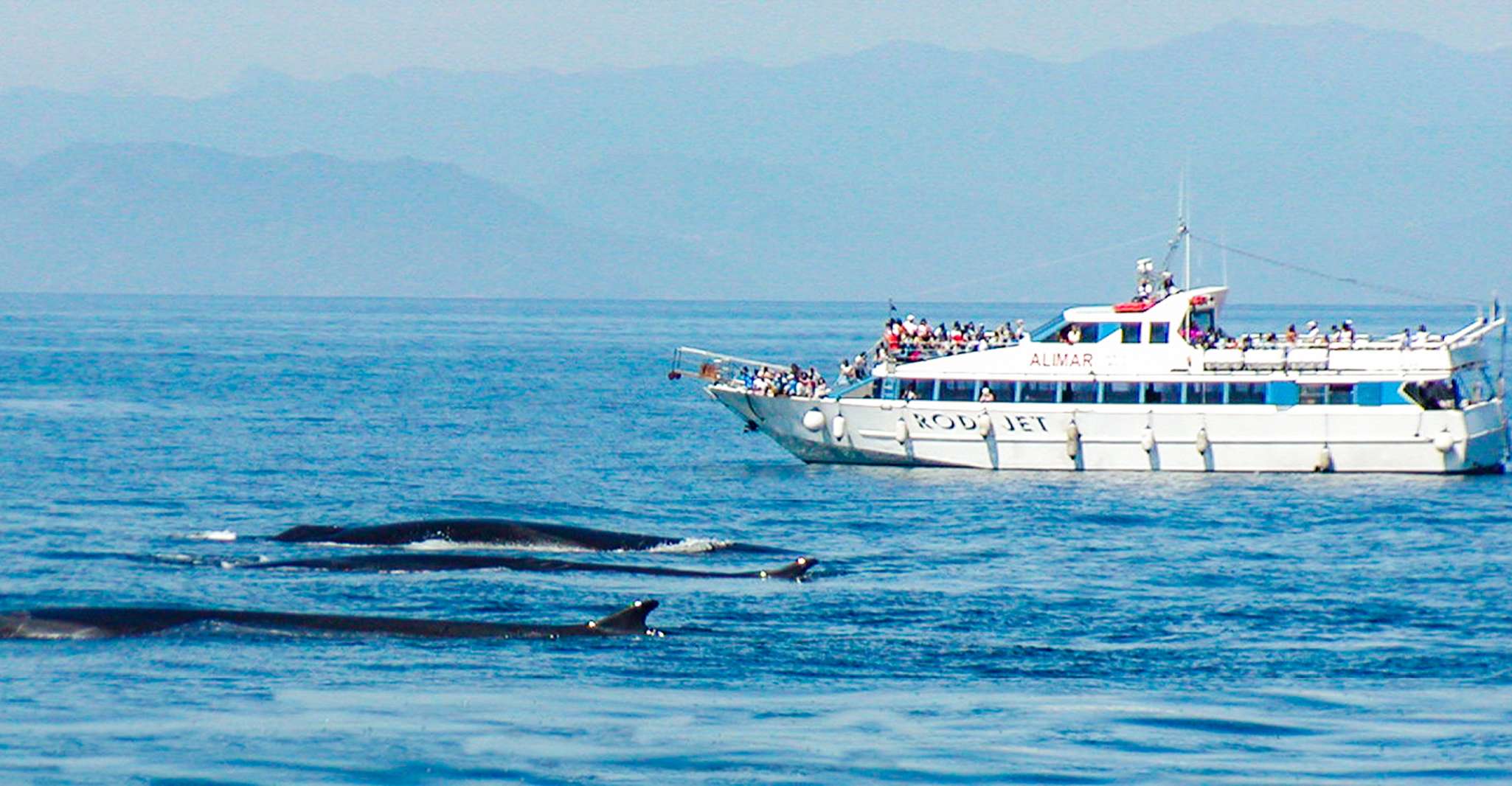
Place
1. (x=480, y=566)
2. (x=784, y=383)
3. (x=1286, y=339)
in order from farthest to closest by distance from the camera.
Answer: (x=784, y=383), (x=1286, y=339), (x=480, y=566)

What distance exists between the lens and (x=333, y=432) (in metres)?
80.3

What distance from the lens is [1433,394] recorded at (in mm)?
61156

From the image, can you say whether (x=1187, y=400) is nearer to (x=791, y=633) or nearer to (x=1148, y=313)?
(x=1148, y=313)

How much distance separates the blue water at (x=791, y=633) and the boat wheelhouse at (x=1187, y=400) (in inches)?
42.0

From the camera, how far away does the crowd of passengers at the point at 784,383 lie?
Result: 217ft

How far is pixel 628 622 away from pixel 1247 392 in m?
30.8

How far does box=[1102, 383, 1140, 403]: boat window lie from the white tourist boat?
0.04 metres

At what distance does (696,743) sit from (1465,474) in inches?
1600

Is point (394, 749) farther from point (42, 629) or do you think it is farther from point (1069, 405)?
point (1069, 405)

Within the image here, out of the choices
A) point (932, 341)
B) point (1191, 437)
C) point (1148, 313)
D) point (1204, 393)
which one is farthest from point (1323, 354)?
point (932, 341)

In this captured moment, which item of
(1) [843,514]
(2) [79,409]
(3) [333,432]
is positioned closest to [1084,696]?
(1) [843,514]

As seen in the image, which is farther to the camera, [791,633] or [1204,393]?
[1204,393]

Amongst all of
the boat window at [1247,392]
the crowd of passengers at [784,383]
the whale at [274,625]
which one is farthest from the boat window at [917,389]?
the whale at [274,625]

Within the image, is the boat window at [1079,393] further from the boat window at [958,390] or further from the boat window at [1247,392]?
the boat window at [1247,392]
